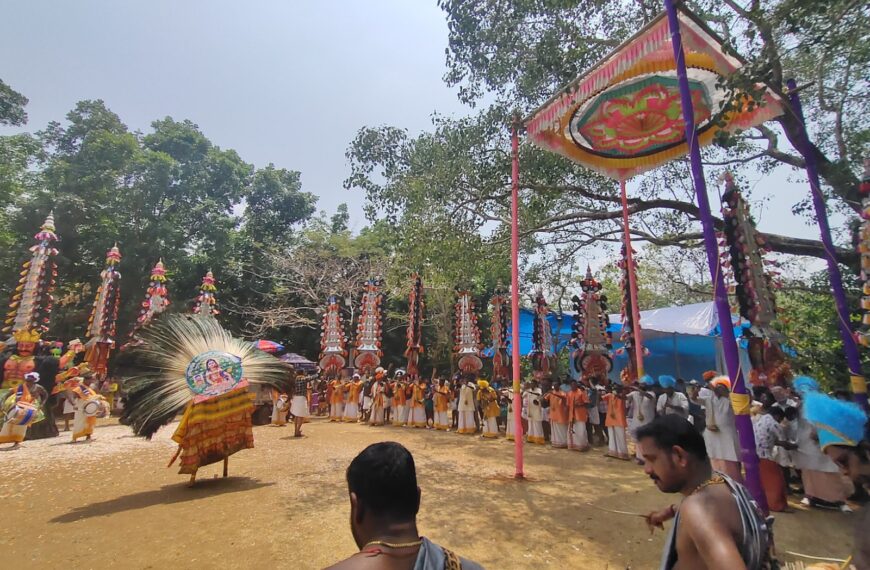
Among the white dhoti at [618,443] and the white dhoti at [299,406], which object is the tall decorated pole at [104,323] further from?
the white dhoti at [618,443]

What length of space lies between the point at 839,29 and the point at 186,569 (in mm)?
10558

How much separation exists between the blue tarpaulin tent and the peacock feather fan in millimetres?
13279

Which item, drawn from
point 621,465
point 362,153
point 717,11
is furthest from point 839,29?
point 362,153

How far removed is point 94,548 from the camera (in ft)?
15.9

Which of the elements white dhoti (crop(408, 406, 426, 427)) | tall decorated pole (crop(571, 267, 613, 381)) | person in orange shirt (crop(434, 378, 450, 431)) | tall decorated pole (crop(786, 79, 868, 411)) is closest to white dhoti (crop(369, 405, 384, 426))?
white dhoti (crop(408, 406, 426, 427))

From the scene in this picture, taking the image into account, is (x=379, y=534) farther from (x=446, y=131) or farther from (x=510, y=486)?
(x=446, y=131)

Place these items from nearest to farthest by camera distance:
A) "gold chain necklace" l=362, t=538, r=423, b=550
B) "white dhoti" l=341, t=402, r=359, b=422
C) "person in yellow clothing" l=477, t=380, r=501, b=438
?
"gold chain necklace" l=362, t=538, r=423, b=550 → "person in yellow clothing" l=477, t=380, r=501, b=438 → "white dhoti" l=341, t=402, r=359, b=422

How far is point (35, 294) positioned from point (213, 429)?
11579mm

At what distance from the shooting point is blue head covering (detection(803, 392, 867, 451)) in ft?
8.81

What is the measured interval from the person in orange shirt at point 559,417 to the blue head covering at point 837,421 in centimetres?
912

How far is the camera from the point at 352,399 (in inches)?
675

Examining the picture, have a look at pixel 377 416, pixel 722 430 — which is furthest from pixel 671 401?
pixel 377 416

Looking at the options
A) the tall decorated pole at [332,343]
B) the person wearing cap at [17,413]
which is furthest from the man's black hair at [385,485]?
the tall decorated pole at [332,343]

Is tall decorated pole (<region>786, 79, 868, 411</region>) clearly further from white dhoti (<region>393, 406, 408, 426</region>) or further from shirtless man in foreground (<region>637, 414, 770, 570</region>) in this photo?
white dhoti (<region>393, 406, 408, 426</region>)
